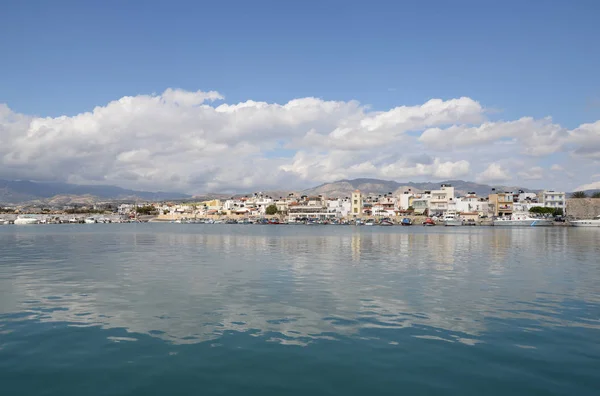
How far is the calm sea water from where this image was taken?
26.7 feet

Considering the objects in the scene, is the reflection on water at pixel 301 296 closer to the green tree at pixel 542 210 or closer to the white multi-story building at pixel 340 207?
the green tree at pixel 542 210

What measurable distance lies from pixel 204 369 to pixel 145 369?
1078 mm

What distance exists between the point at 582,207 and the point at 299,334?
153 m

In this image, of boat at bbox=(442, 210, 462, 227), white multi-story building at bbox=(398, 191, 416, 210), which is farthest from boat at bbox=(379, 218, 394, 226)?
white multi-story building at bbox=(398, 191, 416, 210)

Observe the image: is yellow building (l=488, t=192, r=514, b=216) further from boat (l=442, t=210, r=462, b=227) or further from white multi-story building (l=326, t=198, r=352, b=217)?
white multi-story building (l=326, t=198, r=352, b=217)

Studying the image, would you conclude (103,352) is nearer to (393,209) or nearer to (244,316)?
(244,316)

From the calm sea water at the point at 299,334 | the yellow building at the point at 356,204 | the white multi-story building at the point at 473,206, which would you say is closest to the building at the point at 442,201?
the white multi-story building at the point at 473,206

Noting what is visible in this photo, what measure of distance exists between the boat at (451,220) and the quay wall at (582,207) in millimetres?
33875

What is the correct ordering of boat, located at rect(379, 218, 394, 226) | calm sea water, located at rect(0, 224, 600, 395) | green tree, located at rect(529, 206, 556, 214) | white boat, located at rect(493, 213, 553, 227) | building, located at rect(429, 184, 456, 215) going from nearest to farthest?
1. calm sea water, located at rect(0, 224, 600, 395)
2. white boat, located at rect(493, 213, 553, 227)
3. green tree, located at rect(529, 206, 556, 214)
4. boat, located at rect(379, 218, 394, 226)
5. building, located at rect(429, 184, 456, 215)

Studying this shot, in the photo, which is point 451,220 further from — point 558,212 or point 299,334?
point 299,334

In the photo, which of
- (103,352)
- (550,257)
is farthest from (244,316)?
(550,257)

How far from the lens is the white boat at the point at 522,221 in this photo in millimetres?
118188

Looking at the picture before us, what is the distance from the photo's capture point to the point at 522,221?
121 m

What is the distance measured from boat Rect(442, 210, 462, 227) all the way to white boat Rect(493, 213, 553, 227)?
948 centimetres
